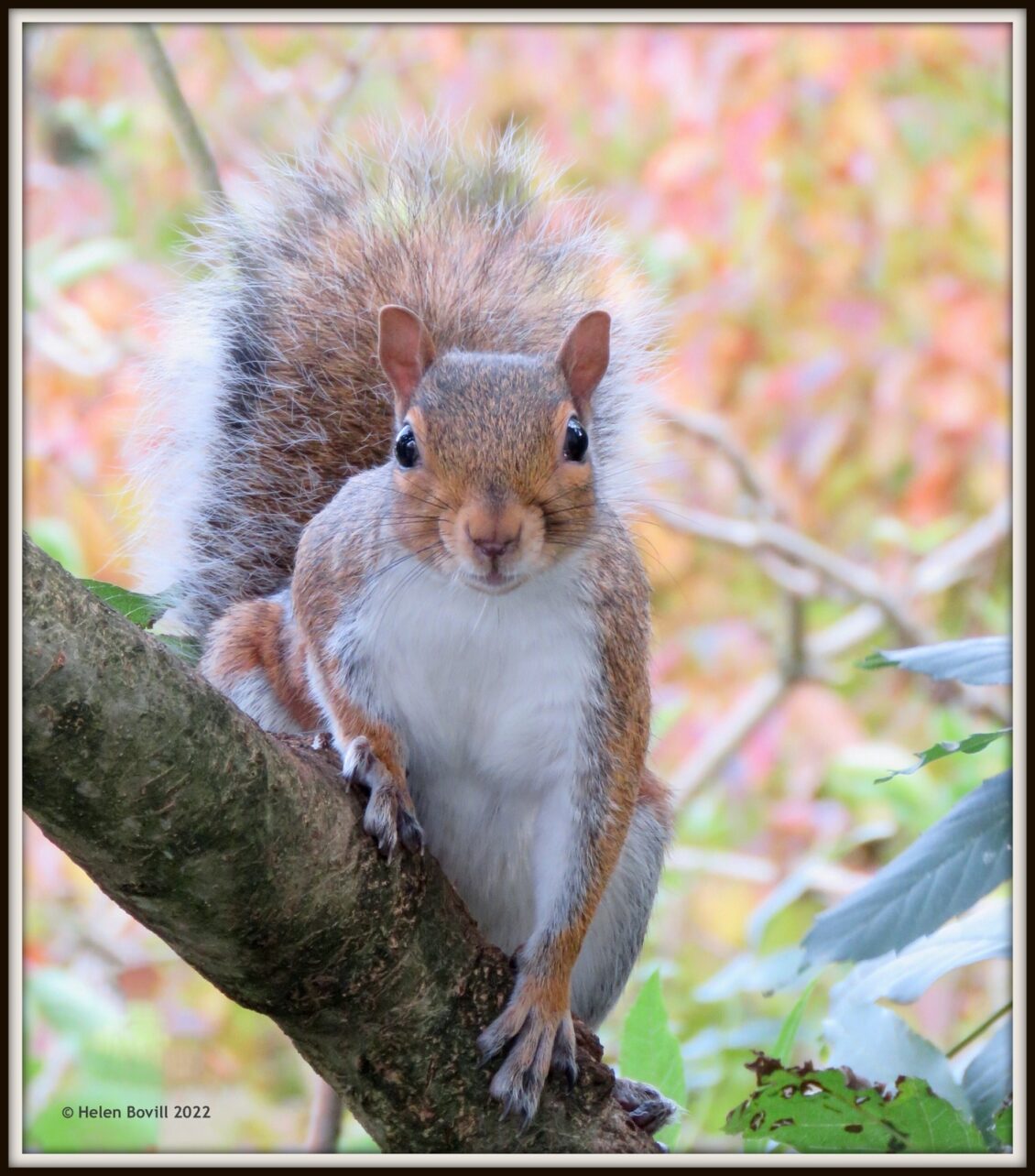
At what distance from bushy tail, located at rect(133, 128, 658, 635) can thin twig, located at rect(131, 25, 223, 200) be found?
0.12 metres

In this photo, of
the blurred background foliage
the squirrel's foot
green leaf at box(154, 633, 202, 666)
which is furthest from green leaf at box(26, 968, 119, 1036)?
the squirrel's foot

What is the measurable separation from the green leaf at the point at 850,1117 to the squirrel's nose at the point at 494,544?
23.6 inches

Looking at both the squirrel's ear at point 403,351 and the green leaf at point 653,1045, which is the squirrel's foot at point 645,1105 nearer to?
the green leaf at point 653,1045

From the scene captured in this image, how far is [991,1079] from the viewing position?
1564 millimetres

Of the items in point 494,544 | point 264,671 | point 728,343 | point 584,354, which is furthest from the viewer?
point 728,343

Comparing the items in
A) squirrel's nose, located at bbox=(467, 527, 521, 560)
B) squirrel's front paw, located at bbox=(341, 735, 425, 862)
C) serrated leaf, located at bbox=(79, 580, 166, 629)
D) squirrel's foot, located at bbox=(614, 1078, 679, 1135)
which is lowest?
squirrel's foot, located at bbox=(614, 1078, 679, 1135)

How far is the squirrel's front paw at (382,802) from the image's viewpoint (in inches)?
58.5

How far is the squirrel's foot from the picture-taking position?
5.76 ft

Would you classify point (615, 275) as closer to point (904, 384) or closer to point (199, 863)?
point (199, 863)

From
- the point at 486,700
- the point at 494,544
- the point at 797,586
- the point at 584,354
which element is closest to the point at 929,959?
the point at 486,700

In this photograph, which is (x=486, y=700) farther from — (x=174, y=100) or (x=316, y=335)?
(x=174, y=100)

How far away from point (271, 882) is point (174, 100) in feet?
4.77

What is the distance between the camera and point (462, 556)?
1.50 metres

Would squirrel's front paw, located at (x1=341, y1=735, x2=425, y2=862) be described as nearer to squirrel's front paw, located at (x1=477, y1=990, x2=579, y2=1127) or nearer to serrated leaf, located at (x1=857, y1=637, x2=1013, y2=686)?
squirrel's front paw, located at (x1=477, y1=990, x2=579, y2=1127)
